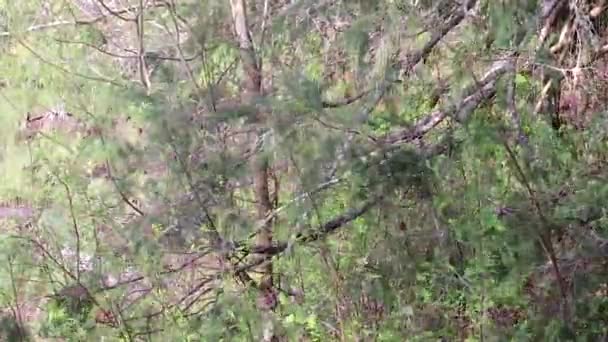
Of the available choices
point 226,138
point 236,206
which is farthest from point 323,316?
point 226,138

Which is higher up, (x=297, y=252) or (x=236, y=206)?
(x=236, y=206)

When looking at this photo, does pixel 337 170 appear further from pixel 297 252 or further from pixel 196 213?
pixel 196 213

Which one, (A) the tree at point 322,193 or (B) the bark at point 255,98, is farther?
(B) the bark at point 255,98

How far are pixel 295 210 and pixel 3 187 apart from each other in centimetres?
331

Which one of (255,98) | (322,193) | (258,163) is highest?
(255,98)

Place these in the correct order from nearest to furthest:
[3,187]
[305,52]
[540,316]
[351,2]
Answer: [540,316]
[351,2]
[305,52]
[3,187]

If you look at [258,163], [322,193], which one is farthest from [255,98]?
[322,193]

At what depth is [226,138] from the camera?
11.2 ft

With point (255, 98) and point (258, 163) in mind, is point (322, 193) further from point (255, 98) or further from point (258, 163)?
point (255, 98)

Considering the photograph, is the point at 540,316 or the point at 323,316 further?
the point at 323,316

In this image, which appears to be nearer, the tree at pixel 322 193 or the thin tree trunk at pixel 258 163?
the tree at pixel 322 193

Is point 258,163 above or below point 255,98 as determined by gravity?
below

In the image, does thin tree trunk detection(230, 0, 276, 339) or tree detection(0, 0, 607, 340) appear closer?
tree detection(0, 0, 607, 340)

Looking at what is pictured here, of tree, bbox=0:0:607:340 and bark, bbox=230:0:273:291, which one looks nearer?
tree, bbox=0:0:607:340
